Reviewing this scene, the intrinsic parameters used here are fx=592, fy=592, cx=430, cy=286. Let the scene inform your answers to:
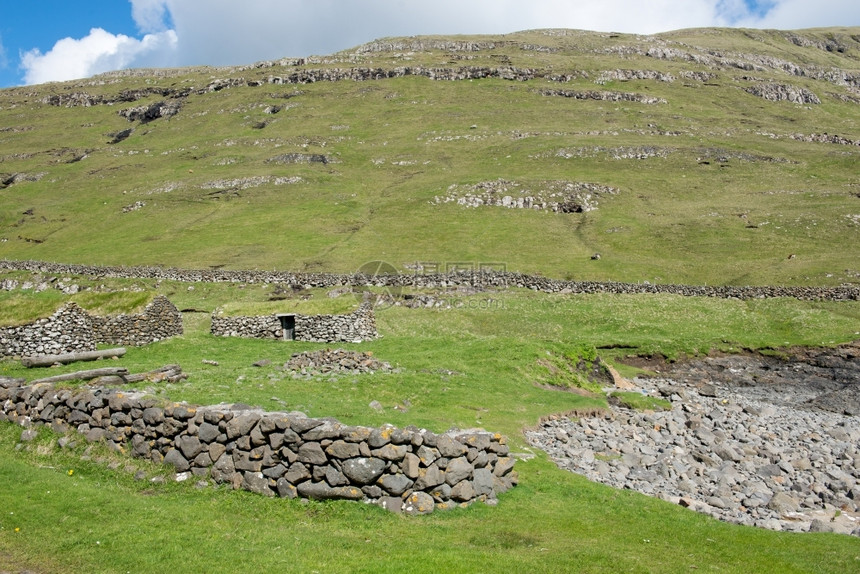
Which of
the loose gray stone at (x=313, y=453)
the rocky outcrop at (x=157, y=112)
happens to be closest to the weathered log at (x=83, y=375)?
the loose gray stone at (x=313, y=453)

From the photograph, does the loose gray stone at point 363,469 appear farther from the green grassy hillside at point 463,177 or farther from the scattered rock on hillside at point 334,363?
the green grassy hillside at point 463,177

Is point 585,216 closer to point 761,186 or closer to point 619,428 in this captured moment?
point 761,186

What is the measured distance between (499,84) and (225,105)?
8766 cm

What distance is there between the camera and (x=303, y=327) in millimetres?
40719

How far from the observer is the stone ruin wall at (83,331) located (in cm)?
2897

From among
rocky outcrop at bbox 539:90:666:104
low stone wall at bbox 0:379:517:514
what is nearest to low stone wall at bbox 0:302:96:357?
low stone wall at bbox 0:379:517:514

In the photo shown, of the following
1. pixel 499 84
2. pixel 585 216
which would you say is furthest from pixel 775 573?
pixel 499 84

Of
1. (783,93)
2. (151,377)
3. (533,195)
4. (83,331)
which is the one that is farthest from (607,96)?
(151,377)

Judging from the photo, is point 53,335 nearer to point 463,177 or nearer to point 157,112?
point 463,177

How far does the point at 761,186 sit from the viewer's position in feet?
354

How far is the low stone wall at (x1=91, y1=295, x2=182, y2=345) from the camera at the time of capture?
34.2 m

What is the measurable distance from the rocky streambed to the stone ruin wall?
2373 cm

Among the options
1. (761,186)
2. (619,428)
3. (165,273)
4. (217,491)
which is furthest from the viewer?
(761,186)

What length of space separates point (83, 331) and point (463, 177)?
9299 cm
